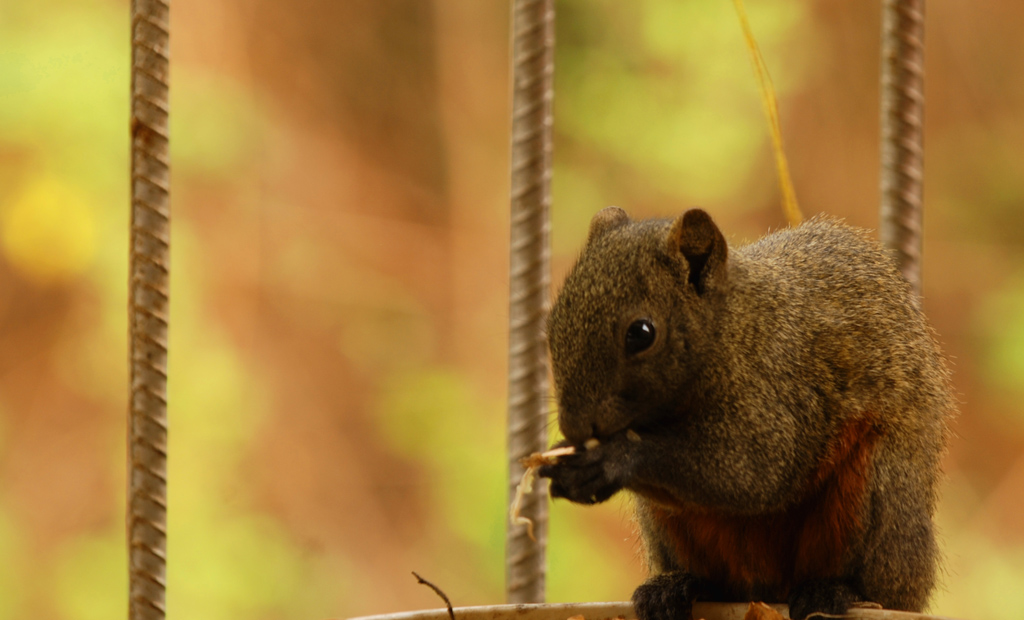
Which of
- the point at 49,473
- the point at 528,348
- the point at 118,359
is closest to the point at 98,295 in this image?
the point at 118,359

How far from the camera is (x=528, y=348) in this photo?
2.50m

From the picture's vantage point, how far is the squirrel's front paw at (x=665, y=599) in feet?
7.82

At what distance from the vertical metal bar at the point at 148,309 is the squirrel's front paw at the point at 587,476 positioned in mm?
730

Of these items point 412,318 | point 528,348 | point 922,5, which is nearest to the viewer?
point 528,348

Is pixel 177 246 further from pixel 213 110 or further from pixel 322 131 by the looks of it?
pixel 322 131

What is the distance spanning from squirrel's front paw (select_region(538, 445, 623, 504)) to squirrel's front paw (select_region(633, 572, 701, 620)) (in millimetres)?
320

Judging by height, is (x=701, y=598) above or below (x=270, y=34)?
below

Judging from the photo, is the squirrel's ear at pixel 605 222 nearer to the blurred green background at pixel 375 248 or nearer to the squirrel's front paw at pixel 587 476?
the squirrel's front paw at pixel 587 476

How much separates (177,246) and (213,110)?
722 mm

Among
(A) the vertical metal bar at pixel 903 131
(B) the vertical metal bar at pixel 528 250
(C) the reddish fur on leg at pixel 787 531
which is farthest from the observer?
(A) the vertical metal bar at pixel 903 131

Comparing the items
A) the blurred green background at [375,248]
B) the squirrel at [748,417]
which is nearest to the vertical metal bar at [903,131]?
the squirrel at [748,417]

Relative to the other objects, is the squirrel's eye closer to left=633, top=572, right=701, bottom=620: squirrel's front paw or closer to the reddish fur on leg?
the reddish fur on leg

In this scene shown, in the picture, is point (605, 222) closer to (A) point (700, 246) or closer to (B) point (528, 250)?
(B) point (528, 250)

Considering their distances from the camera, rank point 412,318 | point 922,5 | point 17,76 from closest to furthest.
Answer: point 922,5 → point 17,76 → point 412,318
